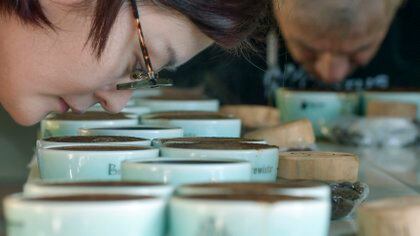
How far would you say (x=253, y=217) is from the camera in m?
0.58

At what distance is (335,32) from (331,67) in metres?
0.21

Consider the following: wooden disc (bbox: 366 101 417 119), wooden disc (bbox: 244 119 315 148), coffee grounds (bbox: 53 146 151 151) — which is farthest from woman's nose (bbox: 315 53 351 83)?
coffee grounds (bbox: 53 146 151 151)

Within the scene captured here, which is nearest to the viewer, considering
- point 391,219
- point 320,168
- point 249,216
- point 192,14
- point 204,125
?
point 249,216

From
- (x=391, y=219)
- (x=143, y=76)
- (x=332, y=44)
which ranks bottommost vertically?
(x=391, y=219)

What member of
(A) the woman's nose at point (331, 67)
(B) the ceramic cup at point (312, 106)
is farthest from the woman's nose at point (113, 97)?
(A) the woman's nose at point (331, 67)

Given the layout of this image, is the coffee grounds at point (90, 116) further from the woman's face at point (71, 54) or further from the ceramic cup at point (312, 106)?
the ceramic cup at point (312, 106)

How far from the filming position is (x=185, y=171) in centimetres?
74

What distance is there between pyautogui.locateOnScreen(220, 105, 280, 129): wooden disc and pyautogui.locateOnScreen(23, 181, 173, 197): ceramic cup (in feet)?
3.90

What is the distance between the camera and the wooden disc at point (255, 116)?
1874 millimetres

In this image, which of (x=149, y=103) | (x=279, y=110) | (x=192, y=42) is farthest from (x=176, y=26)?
(x=279, y=110)

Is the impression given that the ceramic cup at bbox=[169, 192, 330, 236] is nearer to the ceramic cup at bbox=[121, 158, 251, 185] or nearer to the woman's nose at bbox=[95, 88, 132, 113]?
the ceramic cup at bbox=[121, 158, 251, 185]

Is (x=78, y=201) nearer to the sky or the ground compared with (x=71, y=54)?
nearer to the ground

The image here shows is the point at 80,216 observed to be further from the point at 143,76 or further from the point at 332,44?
the point at 332,44

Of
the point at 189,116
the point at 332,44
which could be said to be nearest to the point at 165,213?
the point at 189,116
